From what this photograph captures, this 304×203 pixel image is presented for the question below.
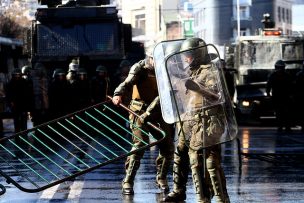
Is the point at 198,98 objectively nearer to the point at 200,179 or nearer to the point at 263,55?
the point at 200,179

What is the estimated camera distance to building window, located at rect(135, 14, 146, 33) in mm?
84000

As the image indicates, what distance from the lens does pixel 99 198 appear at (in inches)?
450

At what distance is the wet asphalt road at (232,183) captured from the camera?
11484 millimetres

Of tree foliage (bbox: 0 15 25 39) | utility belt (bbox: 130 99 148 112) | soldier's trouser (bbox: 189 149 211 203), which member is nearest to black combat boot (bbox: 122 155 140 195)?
utility belt (bbox: 130 99 148 112)

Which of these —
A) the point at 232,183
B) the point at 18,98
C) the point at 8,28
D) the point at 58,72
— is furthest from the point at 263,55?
the point at 8,28

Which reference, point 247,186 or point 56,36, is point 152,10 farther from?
point 247,186

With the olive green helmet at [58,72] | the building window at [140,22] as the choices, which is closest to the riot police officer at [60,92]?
the olive green helmet at [58,72]

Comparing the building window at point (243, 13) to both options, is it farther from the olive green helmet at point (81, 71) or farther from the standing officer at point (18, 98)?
the standing officer at point (18, 98)

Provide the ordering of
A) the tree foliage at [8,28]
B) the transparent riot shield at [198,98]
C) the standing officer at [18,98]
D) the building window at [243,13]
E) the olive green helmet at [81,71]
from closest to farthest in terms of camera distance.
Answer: the transparent riot shield at [198,98], the standing officer at [18,98], the olive green helmet at [81,71], the tree foliage at [8,28], the building window at [243,13]

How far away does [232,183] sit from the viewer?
42.5 feet

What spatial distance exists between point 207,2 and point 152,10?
7.43 meters

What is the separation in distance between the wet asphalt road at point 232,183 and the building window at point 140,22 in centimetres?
6576

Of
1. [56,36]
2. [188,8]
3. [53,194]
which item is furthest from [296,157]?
[188,8]

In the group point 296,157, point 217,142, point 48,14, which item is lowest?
point 296,157
